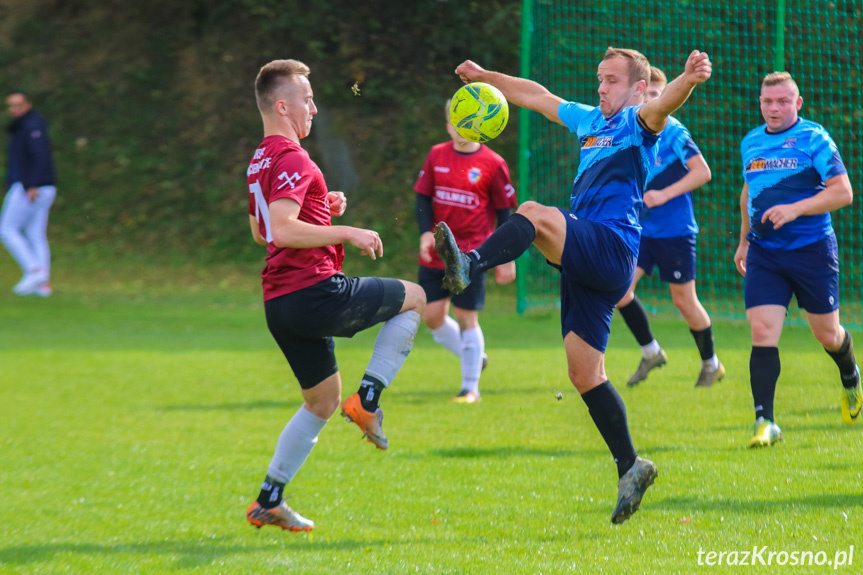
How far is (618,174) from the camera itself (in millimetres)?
4355

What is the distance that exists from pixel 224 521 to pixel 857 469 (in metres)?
3.32

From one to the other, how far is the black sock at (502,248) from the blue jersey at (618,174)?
0.36m

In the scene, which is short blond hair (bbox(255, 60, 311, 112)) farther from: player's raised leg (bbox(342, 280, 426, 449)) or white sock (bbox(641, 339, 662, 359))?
white sock (bbox(641, 339, 662, 359))

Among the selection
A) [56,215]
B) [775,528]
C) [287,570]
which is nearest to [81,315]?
[56,215]

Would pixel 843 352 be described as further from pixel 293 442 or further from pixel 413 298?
pixel 293 442

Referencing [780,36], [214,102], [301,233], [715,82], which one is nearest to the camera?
[301,233]

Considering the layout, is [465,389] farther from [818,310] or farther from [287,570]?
[287,570]

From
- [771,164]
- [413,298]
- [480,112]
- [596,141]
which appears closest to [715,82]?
[771,164]

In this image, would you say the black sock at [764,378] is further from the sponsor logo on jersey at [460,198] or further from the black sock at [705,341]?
the sponsor logo on jersey at [460,198]

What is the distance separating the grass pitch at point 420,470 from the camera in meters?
4.04

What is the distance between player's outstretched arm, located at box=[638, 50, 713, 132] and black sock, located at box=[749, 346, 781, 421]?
6.75ft

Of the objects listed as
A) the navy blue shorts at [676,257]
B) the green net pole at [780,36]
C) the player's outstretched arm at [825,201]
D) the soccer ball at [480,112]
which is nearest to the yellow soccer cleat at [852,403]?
the player's outstretched arm at [825,201]

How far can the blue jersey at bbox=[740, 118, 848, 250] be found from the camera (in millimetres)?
5590

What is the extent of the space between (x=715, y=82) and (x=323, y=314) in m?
10.5
